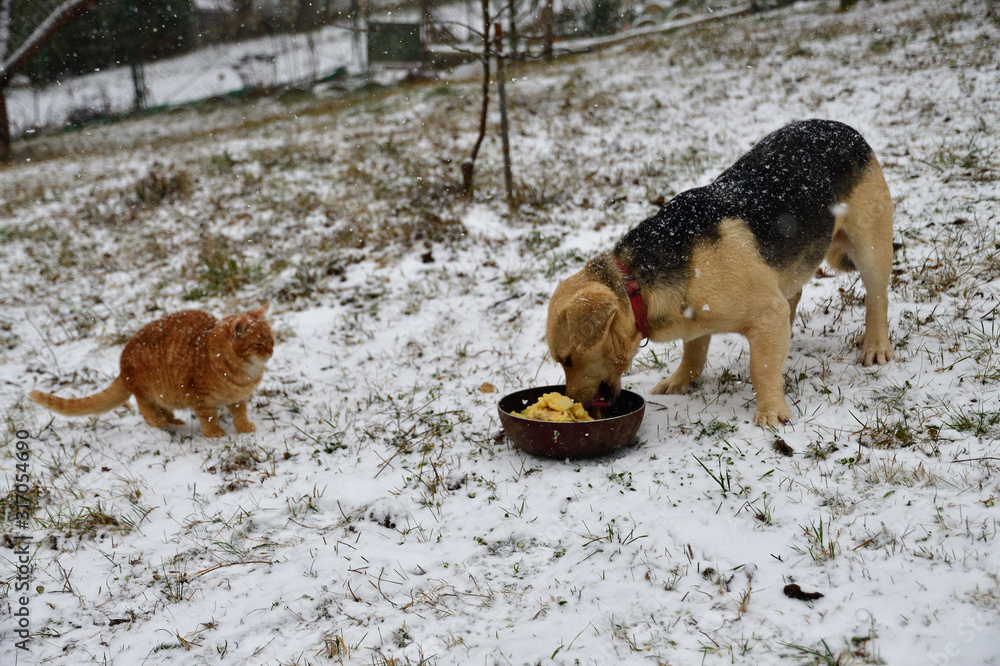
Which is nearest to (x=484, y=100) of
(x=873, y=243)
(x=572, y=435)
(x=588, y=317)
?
(x=873, y=243)

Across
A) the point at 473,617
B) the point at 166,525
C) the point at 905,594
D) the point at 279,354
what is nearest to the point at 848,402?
the point at 905,594

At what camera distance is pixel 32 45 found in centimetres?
1738

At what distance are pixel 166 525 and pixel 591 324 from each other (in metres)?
2.55

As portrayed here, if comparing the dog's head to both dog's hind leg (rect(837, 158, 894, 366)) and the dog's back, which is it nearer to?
the dog's back

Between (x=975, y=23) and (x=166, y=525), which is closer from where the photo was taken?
(x=166, y=525)

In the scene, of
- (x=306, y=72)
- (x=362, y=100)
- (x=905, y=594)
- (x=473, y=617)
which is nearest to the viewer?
(x=905, y=594)

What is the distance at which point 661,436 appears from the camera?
149 inches

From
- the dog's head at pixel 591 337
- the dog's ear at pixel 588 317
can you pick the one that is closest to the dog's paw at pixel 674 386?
the dog's head at pixel 591 337

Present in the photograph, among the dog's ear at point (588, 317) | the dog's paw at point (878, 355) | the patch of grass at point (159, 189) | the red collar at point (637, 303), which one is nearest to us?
the dog's ear at point (588, 317)

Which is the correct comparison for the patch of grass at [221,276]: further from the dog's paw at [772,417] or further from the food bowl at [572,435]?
the dog's paw at [772,417]

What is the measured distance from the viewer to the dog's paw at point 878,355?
13.6 feet

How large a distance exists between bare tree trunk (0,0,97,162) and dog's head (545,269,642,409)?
61.5 feet

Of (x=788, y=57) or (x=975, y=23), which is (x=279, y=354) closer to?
(x=788, y=57)

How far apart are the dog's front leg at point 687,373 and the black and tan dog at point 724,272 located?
0.58 meters
